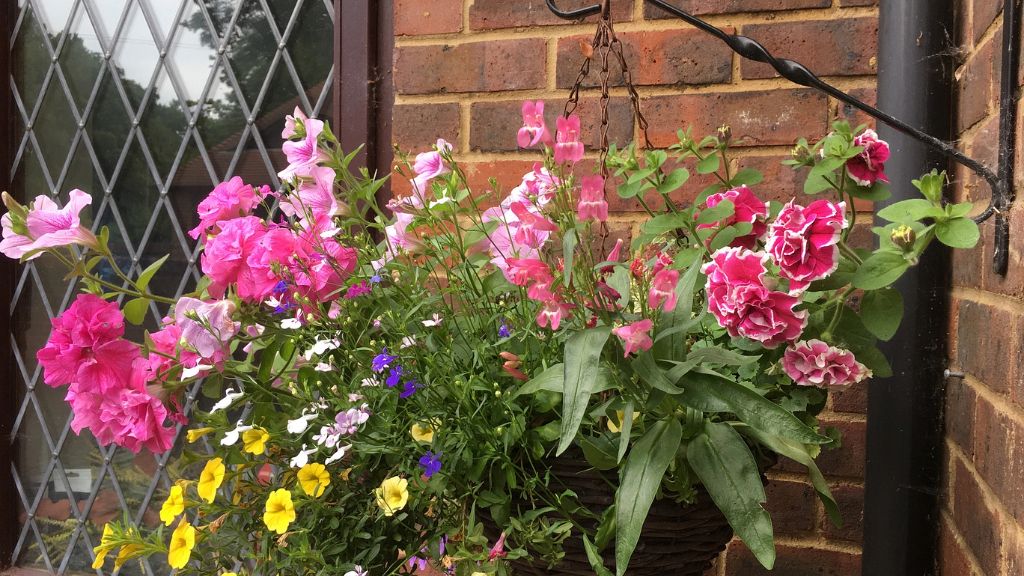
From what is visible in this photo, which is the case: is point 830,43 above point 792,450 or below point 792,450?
above

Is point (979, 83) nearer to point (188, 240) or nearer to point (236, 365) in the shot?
point (236, 365)

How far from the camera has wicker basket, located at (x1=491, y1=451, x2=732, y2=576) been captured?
2.67 feet

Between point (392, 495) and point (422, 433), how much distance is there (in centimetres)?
7

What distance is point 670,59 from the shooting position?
1.31m

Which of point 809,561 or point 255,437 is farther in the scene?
point 809,561

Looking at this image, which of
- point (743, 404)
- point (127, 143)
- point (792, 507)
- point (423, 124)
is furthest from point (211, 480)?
point (127, 143)

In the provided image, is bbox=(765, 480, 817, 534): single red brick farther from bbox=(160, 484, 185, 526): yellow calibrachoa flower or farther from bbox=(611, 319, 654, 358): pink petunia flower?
bbox=(160, 484, 185, 526): yellow calibrachoa flower

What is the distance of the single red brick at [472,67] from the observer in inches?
54.7

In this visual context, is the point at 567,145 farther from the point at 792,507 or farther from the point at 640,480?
the point at 792,507

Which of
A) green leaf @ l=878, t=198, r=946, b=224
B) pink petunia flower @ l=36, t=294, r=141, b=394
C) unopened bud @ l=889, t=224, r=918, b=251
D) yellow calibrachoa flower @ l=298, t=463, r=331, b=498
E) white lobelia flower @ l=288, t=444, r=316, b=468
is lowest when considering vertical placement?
yellow calibrachoa flower @ l=298, t=463, r=331, b=498

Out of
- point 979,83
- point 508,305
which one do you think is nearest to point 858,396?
point 979,83

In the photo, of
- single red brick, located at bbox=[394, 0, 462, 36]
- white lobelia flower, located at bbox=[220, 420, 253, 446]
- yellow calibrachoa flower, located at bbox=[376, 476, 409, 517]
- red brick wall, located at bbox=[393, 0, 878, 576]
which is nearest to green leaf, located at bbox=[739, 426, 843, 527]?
yellow calibrachoa flower, located at bbox=[376, 476, 409, 517]

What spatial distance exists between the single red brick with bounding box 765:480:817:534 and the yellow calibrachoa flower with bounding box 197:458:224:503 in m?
0.80

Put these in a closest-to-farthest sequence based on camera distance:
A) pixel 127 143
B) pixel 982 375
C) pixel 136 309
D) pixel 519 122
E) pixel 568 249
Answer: pixel 568 249, pixel 982 375, pixel 136 309, pixel 519 122, pixel 127 143
